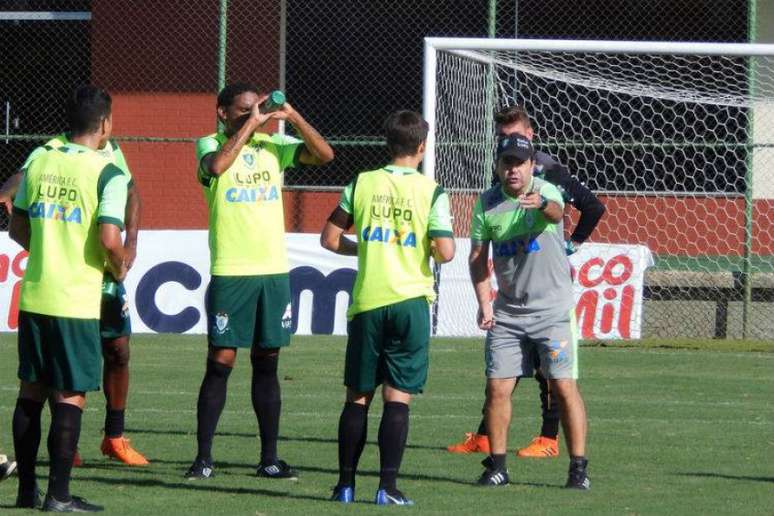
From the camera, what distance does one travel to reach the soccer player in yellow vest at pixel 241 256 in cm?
824

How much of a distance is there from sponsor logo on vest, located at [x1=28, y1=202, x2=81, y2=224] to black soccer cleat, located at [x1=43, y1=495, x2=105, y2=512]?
126 cm

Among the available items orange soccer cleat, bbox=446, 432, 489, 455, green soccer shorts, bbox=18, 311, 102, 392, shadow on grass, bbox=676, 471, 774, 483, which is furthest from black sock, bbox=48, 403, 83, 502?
shadow on grass, bbox=676, 471, 774, 483

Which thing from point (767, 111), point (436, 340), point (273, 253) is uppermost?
point (767, 111)

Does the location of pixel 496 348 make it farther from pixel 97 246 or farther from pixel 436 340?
pixel 436 340

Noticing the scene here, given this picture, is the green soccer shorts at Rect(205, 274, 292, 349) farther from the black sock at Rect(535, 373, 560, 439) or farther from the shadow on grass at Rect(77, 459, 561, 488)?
the black sock at Rect(535, 373, 560, 439)

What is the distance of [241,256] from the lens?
827cm

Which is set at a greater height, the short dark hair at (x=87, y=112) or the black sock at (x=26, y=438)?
the short dark hair at (x=87, y=112)

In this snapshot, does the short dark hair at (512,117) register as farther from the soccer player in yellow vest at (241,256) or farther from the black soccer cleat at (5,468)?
the black soccer cleat at (5,468)

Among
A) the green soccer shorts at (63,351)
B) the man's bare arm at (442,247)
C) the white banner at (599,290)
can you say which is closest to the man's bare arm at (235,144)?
the man's bare arm at (442,247)

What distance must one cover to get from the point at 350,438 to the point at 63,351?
1.43m

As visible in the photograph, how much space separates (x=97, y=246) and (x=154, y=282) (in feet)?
32.1

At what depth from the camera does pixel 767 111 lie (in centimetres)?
1811

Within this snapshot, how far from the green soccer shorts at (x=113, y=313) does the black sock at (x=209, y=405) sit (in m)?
0.71

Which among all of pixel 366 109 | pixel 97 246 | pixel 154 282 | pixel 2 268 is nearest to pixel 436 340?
pixel 154 282
